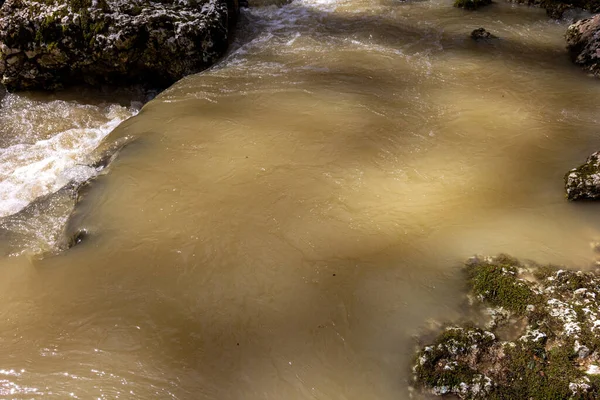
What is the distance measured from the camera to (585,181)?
3.89 metres

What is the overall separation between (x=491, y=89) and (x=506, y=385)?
181 inches

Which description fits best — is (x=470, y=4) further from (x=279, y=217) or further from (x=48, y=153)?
(x=48, y=153)

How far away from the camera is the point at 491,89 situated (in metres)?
5.87

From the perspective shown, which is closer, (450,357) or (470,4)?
(450,357)

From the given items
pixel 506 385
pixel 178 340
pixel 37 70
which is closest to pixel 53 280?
pixel 178 340

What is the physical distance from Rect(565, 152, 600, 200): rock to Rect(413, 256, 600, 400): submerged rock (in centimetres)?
111

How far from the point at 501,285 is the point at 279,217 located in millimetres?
2009

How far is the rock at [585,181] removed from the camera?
383 cm

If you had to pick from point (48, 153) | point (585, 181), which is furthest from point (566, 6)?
point (48, 153)

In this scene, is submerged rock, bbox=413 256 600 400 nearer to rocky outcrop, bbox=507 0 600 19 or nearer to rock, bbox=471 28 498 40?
rock, bbox=471 28 498 40

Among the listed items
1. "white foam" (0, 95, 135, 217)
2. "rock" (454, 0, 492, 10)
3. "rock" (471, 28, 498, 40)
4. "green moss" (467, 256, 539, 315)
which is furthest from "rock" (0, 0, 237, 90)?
"green moss" (467, 256, 539, 315)

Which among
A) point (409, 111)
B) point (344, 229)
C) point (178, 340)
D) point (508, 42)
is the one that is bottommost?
point (178, 340)

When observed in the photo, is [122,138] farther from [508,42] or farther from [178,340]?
→ [508,42]

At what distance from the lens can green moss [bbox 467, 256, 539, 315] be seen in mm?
2992
